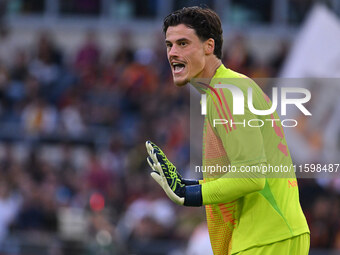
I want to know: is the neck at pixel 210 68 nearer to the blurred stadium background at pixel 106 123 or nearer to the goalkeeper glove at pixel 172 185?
the goalkeeper glove at pixel 172 185

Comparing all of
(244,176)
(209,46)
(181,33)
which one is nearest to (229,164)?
(244,176)

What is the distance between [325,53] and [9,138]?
6.40m

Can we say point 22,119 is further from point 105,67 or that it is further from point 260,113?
point 260,113

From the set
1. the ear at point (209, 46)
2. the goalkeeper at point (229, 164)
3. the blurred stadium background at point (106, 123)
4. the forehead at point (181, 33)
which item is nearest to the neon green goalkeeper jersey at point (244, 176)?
the goalkeeper at point (229, 164)

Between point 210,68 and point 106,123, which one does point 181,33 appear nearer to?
point 210,68

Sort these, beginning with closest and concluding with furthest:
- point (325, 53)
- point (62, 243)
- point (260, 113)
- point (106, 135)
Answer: point (260, 113) → point (325, 53) → point (62, 243) → point (106, 135)

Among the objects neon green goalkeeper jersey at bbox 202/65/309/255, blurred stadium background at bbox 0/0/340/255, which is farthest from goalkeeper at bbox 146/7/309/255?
blurred stadium background at bbox 0/0/340/255

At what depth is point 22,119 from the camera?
14.7 m

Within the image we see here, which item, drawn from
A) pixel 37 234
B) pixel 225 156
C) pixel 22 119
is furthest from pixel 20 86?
pixel 225 156

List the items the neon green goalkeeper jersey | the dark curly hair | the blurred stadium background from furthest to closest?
the blurred stadium background
the dark curly hair
the neon green goalkeeper jersey

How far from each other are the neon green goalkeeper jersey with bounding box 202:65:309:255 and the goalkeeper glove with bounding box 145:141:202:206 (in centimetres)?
6

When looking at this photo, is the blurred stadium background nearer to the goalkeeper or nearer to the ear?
the goalkeeper

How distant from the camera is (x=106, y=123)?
47.0 ft

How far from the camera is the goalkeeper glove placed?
14.9 feet
